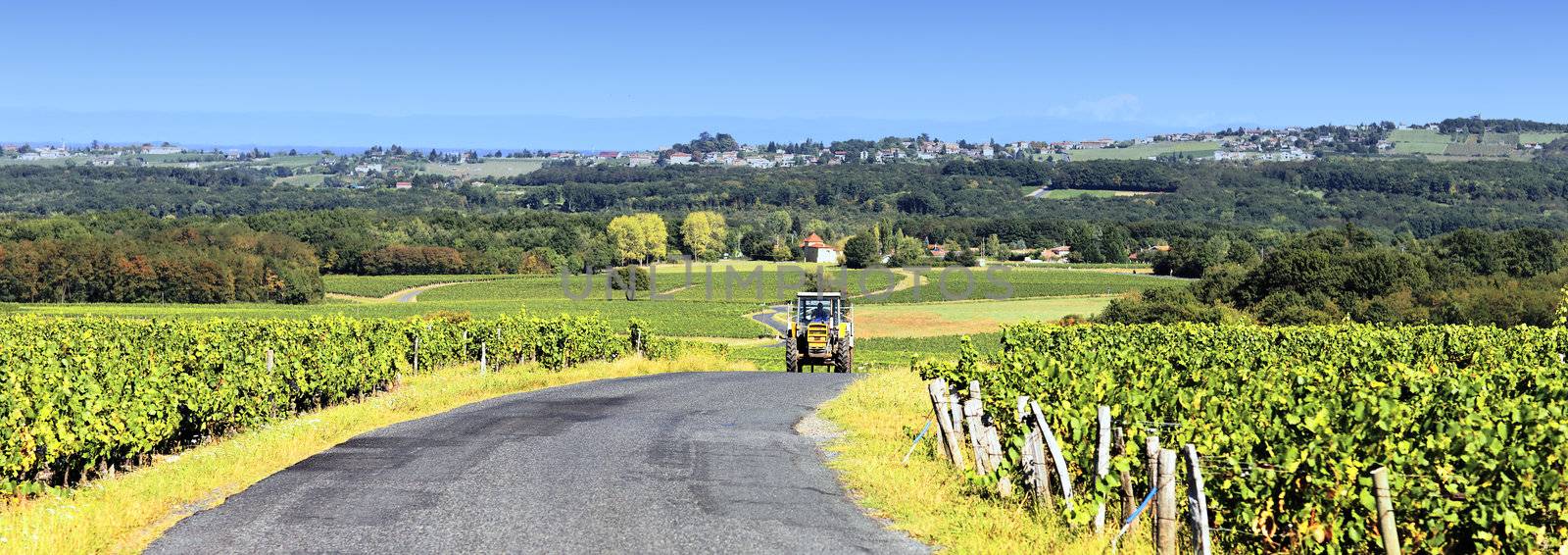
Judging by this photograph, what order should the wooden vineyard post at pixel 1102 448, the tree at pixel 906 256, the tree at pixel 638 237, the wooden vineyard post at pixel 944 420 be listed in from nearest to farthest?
1. the wooden vineyard post at pixel 1102 448
2. the wooden vineyard post at pixel 944 420
3. the tree at pixel 906 256
4. the tree at pixel 638 237

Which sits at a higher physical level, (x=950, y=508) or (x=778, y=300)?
(x=950, y=508)

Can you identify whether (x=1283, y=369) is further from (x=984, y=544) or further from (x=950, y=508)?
(x=984, y=544)

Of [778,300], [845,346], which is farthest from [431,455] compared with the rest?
[778,300]

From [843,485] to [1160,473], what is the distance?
561cm

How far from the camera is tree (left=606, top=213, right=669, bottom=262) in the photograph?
16812 centimetres

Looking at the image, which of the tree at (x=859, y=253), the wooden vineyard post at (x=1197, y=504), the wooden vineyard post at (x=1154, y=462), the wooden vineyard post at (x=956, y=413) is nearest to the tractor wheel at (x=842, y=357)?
the wooden vineyard post at (x=956, y=413)

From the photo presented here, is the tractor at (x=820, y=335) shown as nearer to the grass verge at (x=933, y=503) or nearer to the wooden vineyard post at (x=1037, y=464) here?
the grass verge at (x=933, y=503)

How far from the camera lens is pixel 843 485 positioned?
15.0 meters

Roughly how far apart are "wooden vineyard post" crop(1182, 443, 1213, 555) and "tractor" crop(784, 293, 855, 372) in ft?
93.8

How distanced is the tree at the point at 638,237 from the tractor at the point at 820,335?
126 meters

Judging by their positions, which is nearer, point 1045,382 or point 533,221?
point 1045,382

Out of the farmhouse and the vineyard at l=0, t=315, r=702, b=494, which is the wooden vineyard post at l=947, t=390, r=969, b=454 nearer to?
the vineyard at l=0, t=315, r=702, b=494

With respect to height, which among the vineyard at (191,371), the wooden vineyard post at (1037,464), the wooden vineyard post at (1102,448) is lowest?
the vineyard at (191,371)

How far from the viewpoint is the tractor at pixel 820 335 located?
127 feet
